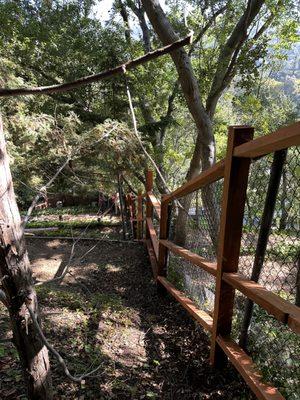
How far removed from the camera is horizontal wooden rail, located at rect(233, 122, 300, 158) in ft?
4.29

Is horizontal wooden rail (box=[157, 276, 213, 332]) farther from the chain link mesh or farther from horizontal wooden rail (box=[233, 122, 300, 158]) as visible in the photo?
horizontal wooden rail (box=[233, 122, 300, 158])

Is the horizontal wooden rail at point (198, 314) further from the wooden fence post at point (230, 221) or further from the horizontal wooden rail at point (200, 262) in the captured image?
the horizontal wooden rail at point (200, 262)

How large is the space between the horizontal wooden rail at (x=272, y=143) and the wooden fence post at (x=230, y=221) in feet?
0.27

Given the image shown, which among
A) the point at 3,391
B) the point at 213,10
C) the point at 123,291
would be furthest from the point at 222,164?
the point at 213,10

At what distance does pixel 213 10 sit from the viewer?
908 cm

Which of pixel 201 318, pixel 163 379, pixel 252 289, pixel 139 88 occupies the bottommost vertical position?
pixel 163 379

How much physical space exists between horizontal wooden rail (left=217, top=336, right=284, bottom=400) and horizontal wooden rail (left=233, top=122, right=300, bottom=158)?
1.18 m

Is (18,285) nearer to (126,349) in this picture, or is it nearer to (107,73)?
(107,73)

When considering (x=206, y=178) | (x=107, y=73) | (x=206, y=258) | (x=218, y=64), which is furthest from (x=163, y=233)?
(x=218, y=64)

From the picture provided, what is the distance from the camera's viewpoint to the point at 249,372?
5.76ft

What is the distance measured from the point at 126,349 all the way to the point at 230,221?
1.72 meters

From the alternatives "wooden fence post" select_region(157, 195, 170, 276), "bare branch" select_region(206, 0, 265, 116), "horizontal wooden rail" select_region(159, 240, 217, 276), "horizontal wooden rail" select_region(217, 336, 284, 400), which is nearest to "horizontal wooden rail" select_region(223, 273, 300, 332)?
"horizontal wooden rail" select_region(159, 240, 217, 276)

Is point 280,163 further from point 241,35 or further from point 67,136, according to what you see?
point 67,136

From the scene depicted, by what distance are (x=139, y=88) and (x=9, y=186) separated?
9.97 m
